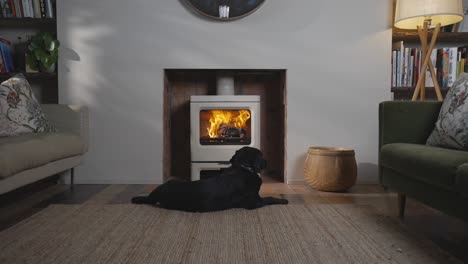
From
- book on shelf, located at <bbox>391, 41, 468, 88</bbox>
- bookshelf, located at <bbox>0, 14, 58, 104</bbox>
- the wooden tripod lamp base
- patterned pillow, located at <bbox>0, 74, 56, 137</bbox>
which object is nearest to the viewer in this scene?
patterned pillow, located at <bbox>0, 74, 56, 137</bbox>

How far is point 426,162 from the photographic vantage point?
1.60 metres

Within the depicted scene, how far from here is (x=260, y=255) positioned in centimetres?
145

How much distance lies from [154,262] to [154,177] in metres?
1.65

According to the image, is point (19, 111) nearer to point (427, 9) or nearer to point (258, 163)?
point (258, 163)

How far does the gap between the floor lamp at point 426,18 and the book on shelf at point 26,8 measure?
8.98 ft

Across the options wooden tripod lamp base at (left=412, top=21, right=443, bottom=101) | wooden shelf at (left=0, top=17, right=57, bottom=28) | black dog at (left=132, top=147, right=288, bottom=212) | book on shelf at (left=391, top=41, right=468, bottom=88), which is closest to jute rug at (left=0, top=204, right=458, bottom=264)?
black dog at (left=132, top=147, right=288, bottom=212)

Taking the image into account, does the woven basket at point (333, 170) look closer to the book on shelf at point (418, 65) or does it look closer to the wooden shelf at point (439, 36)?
the book on shelf at point (418, 65)

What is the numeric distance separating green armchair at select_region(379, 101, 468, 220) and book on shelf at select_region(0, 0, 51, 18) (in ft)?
8.69

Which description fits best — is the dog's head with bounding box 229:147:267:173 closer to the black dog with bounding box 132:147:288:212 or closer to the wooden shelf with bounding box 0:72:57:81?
the black dog with bounding box 132:147:288:212

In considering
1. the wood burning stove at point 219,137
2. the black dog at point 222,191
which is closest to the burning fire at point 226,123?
the wood burning stove at point 219,137

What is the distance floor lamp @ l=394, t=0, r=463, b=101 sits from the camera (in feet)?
8.49

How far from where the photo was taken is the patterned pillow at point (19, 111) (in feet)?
7.47

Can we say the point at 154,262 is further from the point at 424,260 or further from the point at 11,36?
the point at 11,36

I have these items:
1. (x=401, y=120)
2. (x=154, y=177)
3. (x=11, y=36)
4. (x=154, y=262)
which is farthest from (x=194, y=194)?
(x=11, y=36)
